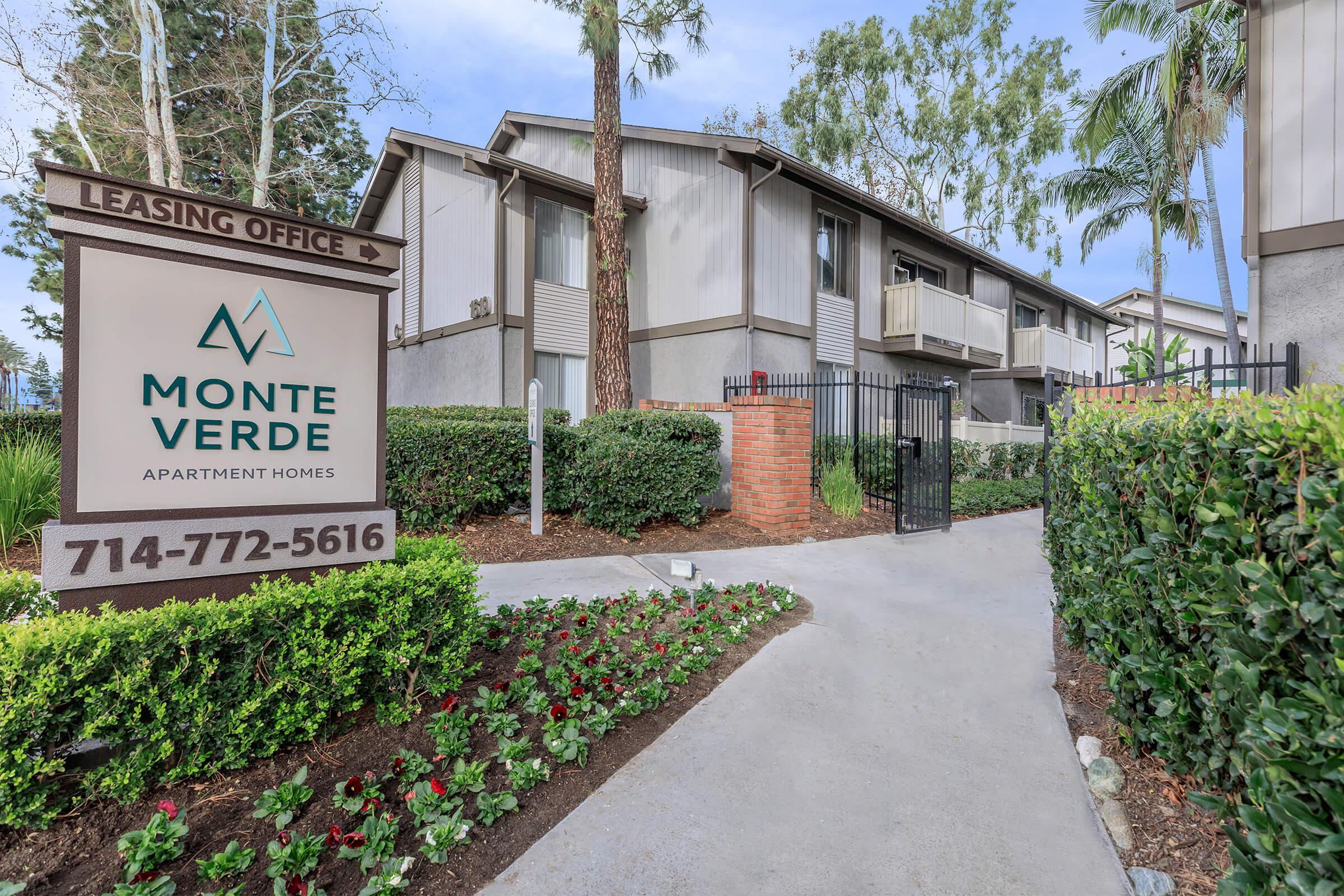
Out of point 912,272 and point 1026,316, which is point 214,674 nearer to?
point 912,272

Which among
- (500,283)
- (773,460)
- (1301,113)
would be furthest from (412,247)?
(1301,113)

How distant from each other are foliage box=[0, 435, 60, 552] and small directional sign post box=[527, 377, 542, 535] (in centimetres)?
438

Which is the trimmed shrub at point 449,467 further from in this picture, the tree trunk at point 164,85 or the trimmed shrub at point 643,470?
the tree trunk at point 164,85

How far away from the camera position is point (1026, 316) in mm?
23328

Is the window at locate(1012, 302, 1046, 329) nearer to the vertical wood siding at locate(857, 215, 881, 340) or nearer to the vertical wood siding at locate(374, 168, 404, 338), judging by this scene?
the vertical wood siding at locate(857, 215, 881, 340)

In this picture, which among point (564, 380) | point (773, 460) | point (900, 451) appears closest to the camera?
point (773, 460)

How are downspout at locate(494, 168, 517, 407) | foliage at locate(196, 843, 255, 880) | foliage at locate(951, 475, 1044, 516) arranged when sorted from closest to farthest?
foliage at locate(196, 843, 255, 880) → foliage at locate(951, 475, 1044, 516) → downspout at locate(494, 168, 517, 407)

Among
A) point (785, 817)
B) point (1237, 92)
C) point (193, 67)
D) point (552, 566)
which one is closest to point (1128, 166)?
point (1237, 92)

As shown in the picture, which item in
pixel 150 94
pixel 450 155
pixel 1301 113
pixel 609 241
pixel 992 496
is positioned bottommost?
pixel 992 496

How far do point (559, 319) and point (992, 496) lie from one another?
892 centimetres

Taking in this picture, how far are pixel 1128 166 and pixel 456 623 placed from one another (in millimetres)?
23334

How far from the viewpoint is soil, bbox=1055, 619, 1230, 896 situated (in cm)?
219

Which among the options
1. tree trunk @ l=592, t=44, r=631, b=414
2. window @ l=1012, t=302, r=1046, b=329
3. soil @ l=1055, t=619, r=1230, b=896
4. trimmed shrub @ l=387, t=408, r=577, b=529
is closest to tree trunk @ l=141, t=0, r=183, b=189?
tree trunk @ l=592, t=44, r=631, b=414

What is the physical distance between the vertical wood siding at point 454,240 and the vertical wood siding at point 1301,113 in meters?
11.2
